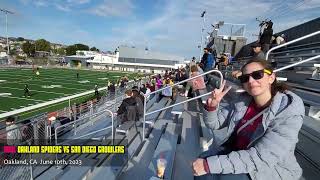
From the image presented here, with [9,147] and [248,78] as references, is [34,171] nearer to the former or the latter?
[9,147]

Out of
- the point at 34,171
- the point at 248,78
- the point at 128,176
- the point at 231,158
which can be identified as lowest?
the point at 34,171

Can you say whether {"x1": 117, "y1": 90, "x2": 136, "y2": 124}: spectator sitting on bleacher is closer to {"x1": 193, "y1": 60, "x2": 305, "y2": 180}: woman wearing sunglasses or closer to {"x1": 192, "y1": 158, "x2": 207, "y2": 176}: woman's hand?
{"x1": 193, "y1": 60, "x2": 305, "y2": 180}: woman wearing sunglasses

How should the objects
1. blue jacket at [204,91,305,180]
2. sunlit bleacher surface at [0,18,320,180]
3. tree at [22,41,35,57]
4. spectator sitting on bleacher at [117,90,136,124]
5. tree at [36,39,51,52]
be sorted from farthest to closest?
tree at [36,39,51,52] → tree at [22,41,35,57] → spectator sitting on bleacher at [117,90,136,124] → sunlit bleacher surface at [0,18,320,180] → blue jacket at [204,91,305,180]

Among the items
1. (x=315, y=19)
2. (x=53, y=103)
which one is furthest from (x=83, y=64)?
(x=315, y=19)

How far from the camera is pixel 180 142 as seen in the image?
4.66 meters

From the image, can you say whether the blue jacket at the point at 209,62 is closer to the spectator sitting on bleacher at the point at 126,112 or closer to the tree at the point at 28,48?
the spectator sitting on bleacher at the point at 126,112

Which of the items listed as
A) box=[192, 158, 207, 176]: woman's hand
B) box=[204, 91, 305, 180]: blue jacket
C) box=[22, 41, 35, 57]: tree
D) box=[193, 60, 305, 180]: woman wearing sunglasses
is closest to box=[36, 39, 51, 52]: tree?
box=[22, 41, 35, 57]: tree

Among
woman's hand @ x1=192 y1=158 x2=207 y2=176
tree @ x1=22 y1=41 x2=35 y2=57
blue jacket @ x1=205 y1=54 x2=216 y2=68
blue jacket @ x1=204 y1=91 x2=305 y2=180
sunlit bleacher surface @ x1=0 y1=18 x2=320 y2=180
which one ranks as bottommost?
sunlit bleacher surface @ x1=0 y1=18 x2=320 y2=180

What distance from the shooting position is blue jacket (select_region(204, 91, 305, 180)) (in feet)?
5.39

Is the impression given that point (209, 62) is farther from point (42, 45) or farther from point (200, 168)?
point (42, 45)

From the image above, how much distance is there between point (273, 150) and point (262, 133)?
0.50ft

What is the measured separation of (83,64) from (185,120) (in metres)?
89.4

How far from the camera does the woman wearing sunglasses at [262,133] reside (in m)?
1.65

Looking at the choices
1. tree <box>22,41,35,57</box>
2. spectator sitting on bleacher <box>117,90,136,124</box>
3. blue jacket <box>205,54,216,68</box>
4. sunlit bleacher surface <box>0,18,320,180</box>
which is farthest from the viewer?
tree <box>22,41,35,57</box>
